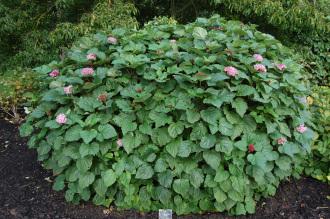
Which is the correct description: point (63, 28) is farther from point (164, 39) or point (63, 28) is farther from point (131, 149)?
point (131, 149)

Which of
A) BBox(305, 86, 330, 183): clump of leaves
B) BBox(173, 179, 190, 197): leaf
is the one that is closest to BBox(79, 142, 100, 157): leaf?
BBox(173, 179, 190, 197): leaf

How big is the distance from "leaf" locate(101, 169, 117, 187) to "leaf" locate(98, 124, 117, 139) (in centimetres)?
24

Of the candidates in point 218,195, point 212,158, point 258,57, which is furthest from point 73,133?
point 258,57

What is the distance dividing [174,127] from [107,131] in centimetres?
42

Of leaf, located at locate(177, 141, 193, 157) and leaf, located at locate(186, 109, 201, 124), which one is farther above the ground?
leaf, located at locate(186, 109, 201, 124)

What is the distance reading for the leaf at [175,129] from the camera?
266cm

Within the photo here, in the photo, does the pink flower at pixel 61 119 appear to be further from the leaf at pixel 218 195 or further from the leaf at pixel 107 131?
the leaf at pixel 218 195

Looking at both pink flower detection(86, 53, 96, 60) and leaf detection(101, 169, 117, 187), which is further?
pink flower detection(86, 53, 96, 60)

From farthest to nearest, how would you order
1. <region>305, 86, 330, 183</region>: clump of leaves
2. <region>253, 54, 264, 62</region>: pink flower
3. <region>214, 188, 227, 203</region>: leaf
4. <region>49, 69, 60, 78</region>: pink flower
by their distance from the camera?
<region>305, 86, 330, 183</region>: clump of leaves < <region>49, 69, 60, 78</region>: pink flower < <region>253, 54, 264, 62</region>: pink flower < <region>214, 188, 227, 203</region>: leaf

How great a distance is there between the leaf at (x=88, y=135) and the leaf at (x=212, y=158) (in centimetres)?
70

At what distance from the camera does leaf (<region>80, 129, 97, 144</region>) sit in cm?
264

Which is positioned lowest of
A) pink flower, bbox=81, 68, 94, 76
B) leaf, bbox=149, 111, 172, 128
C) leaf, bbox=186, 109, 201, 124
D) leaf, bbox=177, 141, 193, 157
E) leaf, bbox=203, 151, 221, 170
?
leaf, bbox=203, 151, 221, 170

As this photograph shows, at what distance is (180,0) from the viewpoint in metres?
5.76

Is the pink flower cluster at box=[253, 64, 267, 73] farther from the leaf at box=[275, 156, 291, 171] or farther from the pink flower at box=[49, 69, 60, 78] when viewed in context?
the pink flower at box=[49, 69, 60, 78]
